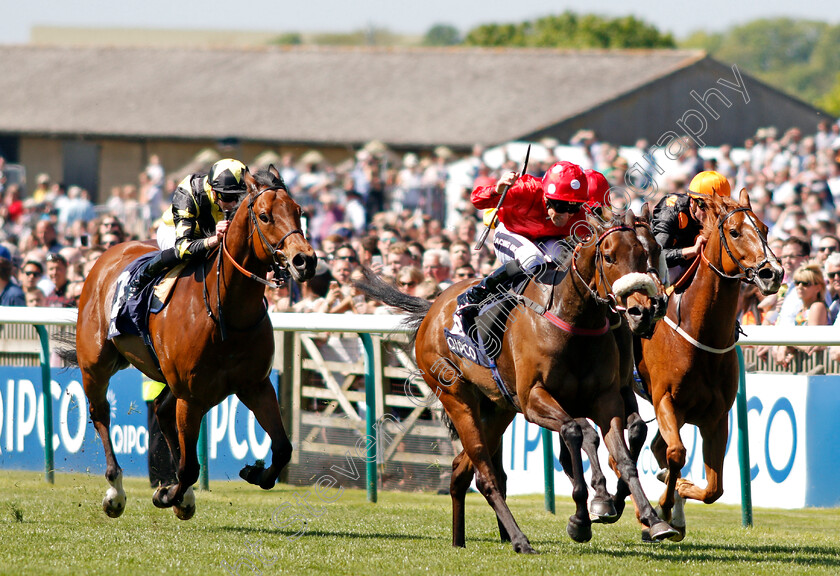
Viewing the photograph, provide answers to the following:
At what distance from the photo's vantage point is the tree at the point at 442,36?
5039 inches

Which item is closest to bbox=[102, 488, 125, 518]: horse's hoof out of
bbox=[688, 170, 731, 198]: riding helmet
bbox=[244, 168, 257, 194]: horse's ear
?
bbox=[244, 168, 257, 194]: horse's ear

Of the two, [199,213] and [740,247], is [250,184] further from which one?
[740,247]

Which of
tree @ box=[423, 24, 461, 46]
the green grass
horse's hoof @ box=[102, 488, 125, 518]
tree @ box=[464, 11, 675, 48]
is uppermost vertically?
tree @ box=[423, 24, 461, 46]

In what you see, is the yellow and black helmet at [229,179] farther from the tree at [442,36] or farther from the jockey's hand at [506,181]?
the tree at [442,36]

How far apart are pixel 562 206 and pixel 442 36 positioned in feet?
435

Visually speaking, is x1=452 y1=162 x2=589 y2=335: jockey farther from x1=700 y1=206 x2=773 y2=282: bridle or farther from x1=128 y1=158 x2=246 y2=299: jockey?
x1=128 y1=158 x2=246 y2=299: jockey

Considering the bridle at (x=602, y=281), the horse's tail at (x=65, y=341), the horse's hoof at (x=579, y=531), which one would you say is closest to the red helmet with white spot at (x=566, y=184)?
the bridle at (x=602, y=281)

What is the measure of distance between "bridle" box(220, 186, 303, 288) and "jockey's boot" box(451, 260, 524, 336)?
0.99 metres

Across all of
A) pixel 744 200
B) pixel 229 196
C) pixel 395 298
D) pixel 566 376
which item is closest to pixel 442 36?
pixel 395 298

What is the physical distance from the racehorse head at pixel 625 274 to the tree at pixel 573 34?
172 feet

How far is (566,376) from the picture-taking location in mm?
6023

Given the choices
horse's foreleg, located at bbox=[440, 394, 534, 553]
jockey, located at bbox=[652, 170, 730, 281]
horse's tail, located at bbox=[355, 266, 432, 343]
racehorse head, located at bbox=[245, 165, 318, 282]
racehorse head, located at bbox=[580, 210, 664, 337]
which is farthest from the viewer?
horse's tail, located at bbox=[355, 266, 432, 343]

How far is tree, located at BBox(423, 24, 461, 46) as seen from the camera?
420ft

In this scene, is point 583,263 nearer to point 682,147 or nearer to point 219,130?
point 682,147
